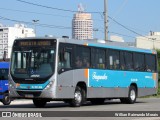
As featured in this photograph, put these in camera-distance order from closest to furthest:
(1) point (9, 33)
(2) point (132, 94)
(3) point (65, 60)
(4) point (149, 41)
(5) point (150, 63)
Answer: (3) point (65, 60), (2) point (132, 94), (5) point (150, 63), (1) point (9, 33), (4) point (149, 41)

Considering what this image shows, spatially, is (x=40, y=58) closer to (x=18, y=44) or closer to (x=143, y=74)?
(x=18, y=44)

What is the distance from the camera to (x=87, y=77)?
83.1 feet

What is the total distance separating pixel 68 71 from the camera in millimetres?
23828

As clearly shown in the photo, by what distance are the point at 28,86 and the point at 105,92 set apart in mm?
5422

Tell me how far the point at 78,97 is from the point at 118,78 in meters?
4.31

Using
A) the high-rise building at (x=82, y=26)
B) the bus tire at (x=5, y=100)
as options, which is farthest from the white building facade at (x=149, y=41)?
the bus tire at (x=5, y=100)

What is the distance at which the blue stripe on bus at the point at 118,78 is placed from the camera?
2608 centimetres

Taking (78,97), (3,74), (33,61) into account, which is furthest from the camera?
(3,74)

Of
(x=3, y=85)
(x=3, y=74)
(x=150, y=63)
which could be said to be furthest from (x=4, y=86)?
(x=150, y=63)

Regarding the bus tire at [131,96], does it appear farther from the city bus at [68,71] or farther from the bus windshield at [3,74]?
the bus windshield at [3,74]

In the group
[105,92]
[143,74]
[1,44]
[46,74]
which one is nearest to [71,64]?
[46,74]

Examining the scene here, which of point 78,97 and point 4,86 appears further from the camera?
point 4,86

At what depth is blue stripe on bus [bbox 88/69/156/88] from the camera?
26.1 metres

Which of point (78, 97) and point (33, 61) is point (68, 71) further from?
point (33, 61)
